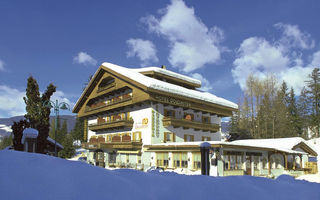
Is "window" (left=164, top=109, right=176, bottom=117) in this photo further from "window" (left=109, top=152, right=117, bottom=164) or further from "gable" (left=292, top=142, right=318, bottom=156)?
"gable" (left=292, top=142, right=318, bottom=156)

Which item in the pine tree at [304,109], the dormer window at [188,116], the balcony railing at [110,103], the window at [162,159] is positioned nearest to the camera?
the window at [162,159]

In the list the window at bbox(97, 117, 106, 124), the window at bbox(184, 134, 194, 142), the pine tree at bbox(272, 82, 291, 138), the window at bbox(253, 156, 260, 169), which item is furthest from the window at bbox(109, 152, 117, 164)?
the pine tree at bbox(272, 82, 291, 138)

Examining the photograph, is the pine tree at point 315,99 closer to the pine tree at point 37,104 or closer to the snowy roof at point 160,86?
the snowy roof at point 160,86

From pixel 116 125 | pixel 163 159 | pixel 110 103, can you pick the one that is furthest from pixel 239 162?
pixel 110 103

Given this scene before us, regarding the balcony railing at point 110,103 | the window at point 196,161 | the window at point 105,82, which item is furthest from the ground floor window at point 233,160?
the window at point 105,82

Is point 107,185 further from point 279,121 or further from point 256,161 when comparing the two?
point 279,121

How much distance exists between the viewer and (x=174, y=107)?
33844 millimetres

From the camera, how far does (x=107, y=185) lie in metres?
3.18

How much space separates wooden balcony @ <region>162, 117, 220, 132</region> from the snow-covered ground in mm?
27511

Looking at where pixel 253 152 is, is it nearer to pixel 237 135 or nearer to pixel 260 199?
pixel 237 135

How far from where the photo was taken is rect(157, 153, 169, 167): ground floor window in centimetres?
2871

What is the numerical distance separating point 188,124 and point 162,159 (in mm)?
6091

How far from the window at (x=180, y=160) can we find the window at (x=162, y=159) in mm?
1205

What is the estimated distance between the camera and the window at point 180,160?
26.7 m
